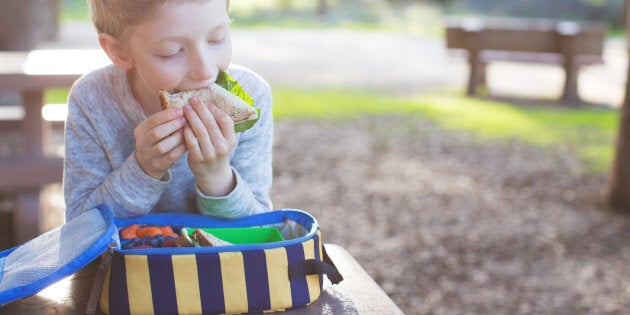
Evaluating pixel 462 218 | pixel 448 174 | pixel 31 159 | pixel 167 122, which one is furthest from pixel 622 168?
pixel 167 122

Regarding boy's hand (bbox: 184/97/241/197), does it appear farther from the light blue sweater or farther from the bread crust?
the light blue sweater

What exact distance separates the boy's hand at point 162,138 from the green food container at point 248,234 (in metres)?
0.21

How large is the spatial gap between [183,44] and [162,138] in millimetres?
217

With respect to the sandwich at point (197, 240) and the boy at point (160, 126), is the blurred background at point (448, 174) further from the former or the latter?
the sandwich at point (197, 240)

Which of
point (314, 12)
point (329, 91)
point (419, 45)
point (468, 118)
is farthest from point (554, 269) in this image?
point (314, 12)

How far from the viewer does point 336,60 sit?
48.0ft

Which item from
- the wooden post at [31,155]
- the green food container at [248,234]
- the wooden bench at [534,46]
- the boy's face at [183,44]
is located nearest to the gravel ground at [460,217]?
the wooden post at [31,155]

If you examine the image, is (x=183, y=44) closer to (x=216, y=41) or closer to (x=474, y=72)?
(x=216, y=41)

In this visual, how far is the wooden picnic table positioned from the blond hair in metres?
0.58

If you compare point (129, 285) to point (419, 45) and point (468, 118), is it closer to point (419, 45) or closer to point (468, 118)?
point (468, 118)

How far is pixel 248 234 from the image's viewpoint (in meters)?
1.82

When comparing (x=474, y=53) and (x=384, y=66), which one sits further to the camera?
(x=384, y=66)

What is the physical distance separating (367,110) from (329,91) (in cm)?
154

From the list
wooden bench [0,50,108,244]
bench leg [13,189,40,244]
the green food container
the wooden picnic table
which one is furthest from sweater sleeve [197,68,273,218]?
bench leg [13,189,40,244]
